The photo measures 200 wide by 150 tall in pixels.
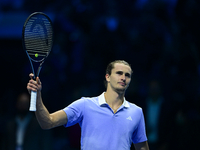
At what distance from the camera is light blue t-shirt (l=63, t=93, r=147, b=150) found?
2.51 m

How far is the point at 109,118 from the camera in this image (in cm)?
259

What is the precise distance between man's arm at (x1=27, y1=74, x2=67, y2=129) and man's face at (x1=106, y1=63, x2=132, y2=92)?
0.48 m

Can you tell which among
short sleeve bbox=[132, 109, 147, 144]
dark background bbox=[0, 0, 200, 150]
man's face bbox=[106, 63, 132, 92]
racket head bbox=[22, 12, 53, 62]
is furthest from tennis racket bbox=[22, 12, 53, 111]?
dark background bbox=[0, 0, 200, 150]

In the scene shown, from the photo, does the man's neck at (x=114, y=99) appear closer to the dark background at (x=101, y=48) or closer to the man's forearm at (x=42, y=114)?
the man's forearm at (x=42, y=114)

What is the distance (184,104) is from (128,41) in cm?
151

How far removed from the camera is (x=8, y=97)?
5773 mm

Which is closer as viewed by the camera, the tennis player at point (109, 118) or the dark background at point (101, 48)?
the tennis player at point (109, 118)

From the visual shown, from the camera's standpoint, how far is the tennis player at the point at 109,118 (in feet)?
8.21

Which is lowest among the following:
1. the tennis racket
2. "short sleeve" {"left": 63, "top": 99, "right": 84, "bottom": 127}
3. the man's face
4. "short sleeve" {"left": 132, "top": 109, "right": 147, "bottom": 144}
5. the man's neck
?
"short sleeve" {"left": 132, "top": 109, "right": 147, "bottom": 144}

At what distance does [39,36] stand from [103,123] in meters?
0.88

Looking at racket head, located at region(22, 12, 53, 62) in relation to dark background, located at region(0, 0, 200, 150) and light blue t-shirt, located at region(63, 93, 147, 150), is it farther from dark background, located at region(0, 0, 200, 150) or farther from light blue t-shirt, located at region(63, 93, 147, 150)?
dark background, located at region(0, 0, 200, 150)

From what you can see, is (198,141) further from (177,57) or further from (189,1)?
(189,1)

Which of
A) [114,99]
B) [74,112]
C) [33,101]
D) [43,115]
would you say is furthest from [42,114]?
[114,99]

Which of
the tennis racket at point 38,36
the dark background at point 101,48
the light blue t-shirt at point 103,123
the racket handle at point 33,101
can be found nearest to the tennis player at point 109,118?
the light blue t-shirt at point 103,123
